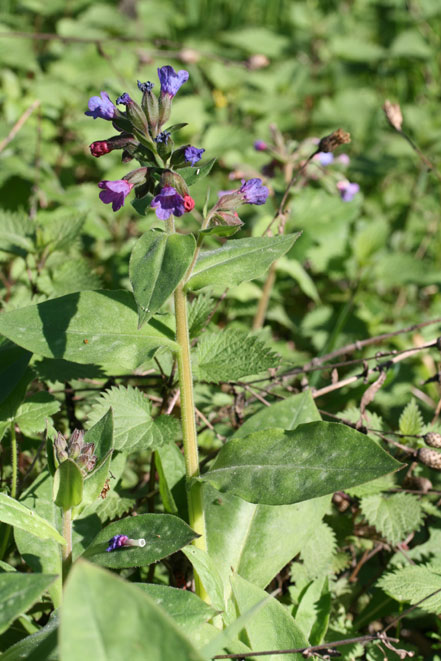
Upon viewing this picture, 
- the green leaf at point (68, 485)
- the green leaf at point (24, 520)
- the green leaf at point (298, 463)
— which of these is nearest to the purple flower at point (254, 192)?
the green leaf at point (298, 463)

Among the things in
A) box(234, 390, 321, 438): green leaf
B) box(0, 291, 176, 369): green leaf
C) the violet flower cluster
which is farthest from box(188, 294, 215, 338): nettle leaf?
the violet flower cluster

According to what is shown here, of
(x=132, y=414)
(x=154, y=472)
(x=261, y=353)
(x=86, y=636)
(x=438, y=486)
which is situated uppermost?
(x=86, y=636)

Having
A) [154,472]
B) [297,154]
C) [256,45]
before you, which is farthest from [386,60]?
[154,472]

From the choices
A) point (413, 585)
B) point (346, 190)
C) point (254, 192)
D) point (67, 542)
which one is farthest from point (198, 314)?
point (346, 190)

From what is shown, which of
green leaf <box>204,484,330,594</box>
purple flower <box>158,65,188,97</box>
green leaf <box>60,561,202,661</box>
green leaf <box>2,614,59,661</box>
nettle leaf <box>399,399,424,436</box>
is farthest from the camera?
nettle leaf <box>399,399,424,436</box>

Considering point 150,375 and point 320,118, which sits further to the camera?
point 320,118

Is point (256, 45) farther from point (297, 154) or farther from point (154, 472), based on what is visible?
point (154, 472)

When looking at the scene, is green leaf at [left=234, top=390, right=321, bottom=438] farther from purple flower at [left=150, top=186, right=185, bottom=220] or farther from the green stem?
purple flower at [left=150, top=186, right=185, bottom=220]
